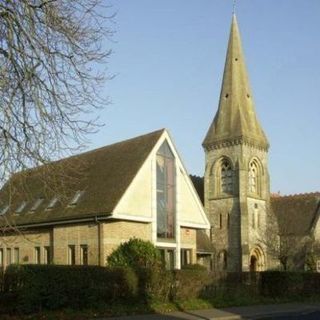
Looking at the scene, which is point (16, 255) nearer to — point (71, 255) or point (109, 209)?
point (71, 255)

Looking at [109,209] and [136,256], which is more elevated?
[109,209]

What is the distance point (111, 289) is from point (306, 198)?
46.1m

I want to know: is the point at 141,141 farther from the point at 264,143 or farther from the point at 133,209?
the point at 264,143

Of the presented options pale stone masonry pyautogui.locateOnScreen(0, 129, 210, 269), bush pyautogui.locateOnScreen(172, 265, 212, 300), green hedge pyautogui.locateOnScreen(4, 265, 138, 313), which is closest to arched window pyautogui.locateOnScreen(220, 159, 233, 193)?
pale stone masonry pyautogui.locateOnScreen(0, 129, 210, 269)

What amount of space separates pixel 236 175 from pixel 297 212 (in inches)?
315

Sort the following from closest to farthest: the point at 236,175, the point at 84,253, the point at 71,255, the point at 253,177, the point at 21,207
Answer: the point at 84,253 < the point at 71,255 < the point at 21,207 < the point at 236,175 < the point at 253,177

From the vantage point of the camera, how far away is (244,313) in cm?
2231

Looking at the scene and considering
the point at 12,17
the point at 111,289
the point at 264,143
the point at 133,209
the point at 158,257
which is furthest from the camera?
the point at 264,143

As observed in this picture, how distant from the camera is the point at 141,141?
3416cm

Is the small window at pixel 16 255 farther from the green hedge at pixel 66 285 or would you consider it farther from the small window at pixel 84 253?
the green hedge at pixel 66 285

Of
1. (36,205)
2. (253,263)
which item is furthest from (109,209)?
(253,263)

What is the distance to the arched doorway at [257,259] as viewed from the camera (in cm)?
6003

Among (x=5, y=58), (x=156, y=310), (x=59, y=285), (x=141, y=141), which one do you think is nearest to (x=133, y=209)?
(x=141, y=141)

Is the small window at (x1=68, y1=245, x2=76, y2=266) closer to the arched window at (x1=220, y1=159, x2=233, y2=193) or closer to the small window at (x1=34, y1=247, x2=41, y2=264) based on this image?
the small window at (x1=34, y1=247, x2=41, y2=264)
